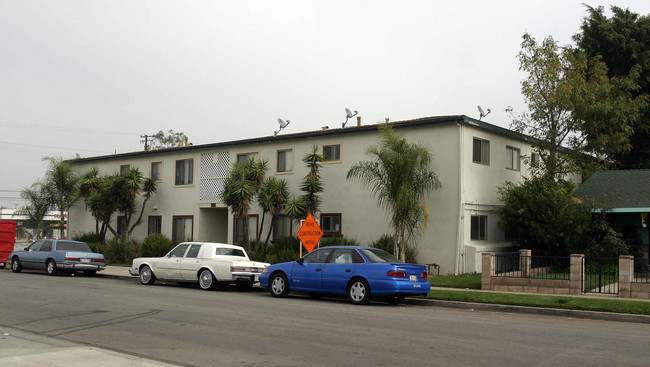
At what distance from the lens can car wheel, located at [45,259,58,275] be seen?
79.4 feet

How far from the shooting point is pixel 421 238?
2386 centimetres

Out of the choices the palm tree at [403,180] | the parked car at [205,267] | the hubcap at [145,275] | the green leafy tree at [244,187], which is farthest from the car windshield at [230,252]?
the green leafy tree at [244,187]

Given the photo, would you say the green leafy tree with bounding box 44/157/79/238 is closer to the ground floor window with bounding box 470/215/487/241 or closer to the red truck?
the red truck

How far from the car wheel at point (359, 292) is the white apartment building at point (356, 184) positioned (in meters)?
8.41

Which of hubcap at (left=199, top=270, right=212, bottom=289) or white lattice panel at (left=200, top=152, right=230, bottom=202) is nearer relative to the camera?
hubcap at (left=199, top=270, right=212, bottom=289)

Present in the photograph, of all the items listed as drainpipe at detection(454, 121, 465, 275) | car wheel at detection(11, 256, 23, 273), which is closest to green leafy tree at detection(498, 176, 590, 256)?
drainpipe at detection(454, 121, 465, 275)

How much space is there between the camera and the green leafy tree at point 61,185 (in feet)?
121

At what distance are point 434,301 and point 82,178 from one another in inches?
1097

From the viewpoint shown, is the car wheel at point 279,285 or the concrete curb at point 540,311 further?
the car wheel at point 279,285

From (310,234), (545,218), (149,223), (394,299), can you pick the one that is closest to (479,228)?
(545,218)

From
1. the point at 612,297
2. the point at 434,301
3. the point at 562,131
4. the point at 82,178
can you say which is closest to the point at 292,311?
the point at 434,301

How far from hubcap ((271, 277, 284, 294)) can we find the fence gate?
8.46 meters

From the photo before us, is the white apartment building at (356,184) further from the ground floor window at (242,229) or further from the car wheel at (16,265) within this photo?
the car wheel at (16,265)

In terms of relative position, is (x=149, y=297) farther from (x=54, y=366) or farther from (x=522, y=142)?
(x=522, y=142)
